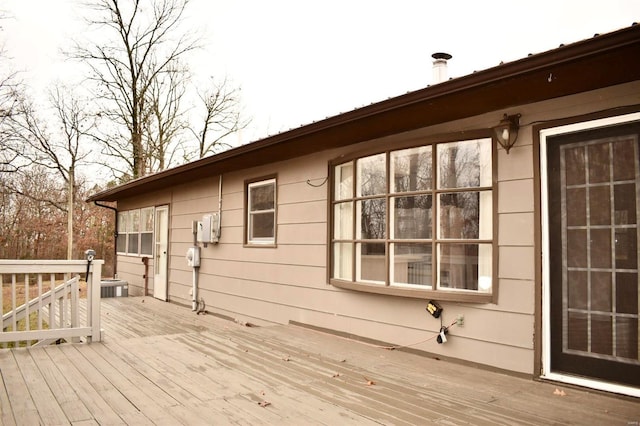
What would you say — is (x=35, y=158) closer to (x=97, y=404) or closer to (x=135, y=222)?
(x=135, y=222)

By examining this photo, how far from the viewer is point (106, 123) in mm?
17516

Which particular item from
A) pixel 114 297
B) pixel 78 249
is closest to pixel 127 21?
pixel 78 249

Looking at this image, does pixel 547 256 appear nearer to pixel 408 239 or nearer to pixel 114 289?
pixel 408 239

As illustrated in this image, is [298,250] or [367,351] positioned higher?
[298,250]

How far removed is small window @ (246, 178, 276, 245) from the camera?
6570 mm

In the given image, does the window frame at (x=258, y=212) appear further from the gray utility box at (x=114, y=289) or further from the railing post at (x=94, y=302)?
the gray utility box at (x=114, y=289)

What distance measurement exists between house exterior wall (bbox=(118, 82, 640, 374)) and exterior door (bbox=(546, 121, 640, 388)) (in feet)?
0.51

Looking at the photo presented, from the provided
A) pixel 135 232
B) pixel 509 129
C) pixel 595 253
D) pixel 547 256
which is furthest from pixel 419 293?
pixel 135 232

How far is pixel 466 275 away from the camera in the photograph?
3949 millimetres

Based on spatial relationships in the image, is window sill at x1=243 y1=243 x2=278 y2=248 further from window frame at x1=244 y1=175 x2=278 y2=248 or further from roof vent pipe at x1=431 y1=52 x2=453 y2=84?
roof vent pipe at x1=431 y1=52 x2=453 y2=84

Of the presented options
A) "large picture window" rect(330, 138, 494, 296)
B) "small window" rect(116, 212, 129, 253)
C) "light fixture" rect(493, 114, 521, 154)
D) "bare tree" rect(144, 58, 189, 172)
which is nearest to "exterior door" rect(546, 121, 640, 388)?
"light fixture" rect(493, 114, 521, 154)

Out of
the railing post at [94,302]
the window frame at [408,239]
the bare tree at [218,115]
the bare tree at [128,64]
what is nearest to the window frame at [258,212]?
the window frame at [408,239]

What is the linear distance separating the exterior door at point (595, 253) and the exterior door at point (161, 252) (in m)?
7.77

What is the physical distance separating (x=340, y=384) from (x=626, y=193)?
2.39m
